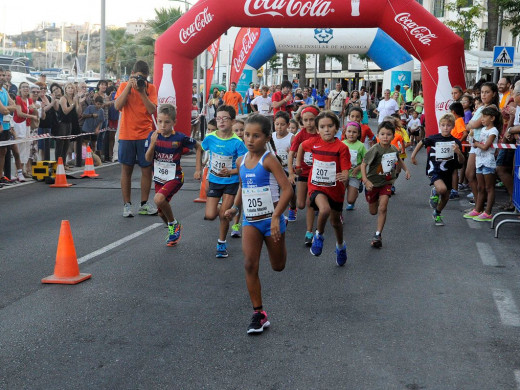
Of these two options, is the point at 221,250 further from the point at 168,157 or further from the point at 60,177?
the point at 60,177

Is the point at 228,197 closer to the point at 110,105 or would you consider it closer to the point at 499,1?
the point at 110,105

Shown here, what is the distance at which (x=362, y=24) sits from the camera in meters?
14.4

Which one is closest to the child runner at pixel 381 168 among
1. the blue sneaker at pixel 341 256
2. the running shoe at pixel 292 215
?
the blue sneaker at pixel 341 256

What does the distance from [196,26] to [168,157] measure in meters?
6.79

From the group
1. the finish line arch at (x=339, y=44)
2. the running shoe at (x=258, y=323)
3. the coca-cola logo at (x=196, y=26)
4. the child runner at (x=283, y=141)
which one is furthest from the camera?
the finish line arch at (x=339, y=44)

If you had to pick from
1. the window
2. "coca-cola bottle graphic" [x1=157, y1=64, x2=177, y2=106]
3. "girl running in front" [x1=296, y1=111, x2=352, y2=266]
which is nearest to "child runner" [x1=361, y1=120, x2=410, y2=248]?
"girl running in front" [x1=296, y1=111, x2=352, y2=266]

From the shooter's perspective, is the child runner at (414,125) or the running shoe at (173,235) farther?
the child runner at (414,125)

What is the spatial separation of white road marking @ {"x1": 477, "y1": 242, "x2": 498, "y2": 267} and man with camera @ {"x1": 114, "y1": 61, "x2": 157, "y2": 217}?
A: 4.59 m

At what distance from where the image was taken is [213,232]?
9148mm

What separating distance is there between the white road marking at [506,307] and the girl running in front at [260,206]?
1.84m

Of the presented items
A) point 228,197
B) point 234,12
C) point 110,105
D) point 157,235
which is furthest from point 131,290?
point 110,105

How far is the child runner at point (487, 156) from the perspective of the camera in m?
10.1

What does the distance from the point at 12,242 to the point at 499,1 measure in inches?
808

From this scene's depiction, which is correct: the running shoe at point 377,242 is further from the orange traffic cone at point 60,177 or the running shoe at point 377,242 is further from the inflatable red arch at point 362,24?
the orange traffic cone at point 60,177
